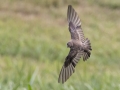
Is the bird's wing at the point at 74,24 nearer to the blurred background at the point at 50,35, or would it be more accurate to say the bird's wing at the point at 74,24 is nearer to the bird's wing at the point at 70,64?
Answer: the bird's wing at the point at 70,64

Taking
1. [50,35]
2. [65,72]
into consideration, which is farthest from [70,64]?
[50,35]

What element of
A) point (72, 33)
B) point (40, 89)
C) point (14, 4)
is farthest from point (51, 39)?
point (72, 33)

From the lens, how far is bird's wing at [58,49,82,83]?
1.54 ft

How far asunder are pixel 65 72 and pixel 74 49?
33mm

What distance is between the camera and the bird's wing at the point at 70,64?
469 mm

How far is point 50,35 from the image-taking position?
290 inches

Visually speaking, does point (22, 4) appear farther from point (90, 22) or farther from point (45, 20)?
point (90, 22)

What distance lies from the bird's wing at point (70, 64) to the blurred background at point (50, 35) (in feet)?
8.14

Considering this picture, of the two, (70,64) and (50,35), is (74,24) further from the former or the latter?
(50,35)

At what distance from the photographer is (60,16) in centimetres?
880

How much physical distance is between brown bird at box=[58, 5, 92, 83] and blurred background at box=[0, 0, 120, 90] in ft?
8.11

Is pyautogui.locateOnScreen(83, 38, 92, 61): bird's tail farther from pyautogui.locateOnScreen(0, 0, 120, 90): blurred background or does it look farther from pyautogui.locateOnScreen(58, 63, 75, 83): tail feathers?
pyautogui.locateOnScreen(0, 0, 120, 90): blurred background

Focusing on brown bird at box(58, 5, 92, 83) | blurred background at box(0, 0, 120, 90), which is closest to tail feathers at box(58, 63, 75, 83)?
brown bird at box(58, 5, 92, 83)

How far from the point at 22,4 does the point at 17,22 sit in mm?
1501
